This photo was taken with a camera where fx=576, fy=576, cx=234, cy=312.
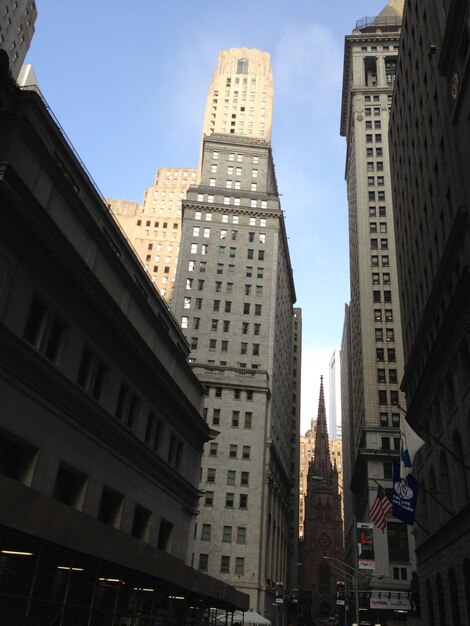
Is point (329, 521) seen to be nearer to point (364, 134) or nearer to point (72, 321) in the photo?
point (364, 134)

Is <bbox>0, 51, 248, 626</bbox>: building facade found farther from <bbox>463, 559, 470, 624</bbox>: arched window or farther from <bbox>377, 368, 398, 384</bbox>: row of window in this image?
<bbox>377, 368, 398, 384</bbox>: row of window

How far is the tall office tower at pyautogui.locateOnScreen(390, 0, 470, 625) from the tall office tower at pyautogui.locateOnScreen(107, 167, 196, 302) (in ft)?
299

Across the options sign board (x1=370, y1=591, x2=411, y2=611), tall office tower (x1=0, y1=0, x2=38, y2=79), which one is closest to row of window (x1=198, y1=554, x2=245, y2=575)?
sign board (x1=370, y1=591, x2=411, y2=611)

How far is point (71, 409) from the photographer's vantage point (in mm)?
25969

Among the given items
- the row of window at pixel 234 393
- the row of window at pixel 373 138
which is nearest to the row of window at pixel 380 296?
the row of window at pixel 234 393

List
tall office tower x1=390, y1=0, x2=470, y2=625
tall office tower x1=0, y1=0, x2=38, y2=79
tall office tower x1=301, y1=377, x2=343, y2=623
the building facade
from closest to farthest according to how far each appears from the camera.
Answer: the building facade → tall office tower x1=390, y1=0, x2=470, y2=625 → tall office tower x1=0, y1=0, x2=38, y2=79 → tall office tower x1=301, y1=377, x2=343, y2=623

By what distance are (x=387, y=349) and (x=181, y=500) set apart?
186 feet

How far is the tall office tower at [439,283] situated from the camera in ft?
108

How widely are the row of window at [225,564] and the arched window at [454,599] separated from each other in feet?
118

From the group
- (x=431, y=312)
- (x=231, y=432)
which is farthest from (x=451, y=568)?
(x=231, y=432)

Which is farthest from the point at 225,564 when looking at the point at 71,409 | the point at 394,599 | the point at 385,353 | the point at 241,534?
the point at 71,409

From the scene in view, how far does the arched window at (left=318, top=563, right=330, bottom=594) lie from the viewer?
468ft

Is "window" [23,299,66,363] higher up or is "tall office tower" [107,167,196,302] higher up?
"tall office tower" [107,167,196,302]

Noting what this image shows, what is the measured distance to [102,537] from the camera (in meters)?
17.9
